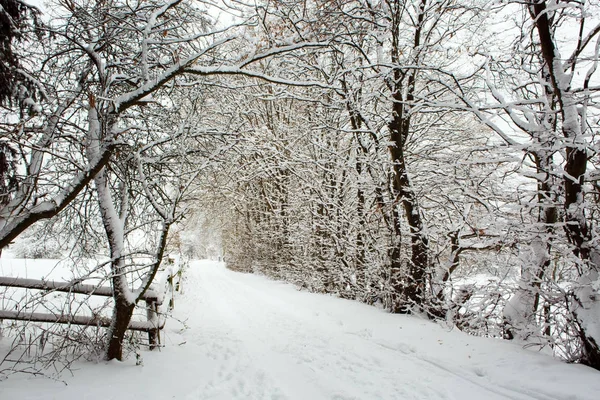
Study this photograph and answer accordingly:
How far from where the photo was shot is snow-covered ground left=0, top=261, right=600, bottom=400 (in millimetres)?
3219

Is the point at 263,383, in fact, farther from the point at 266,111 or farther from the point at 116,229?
the point at 266,111

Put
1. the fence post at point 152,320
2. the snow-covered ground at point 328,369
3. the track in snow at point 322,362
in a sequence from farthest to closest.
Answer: the fence post at point 152,320 → the track in snow at point 322,362 → the snow-covered ground at point 328,369

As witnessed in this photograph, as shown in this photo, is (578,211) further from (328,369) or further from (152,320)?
(152,320)

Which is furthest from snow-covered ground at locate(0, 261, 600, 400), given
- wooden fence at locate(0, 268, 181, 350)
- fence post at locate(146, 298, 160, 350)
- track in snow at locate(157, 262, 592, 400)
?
wooden fence at locate(0, 268, 181, 350)

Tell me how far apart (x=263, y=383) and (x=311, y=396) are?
25.2 inches

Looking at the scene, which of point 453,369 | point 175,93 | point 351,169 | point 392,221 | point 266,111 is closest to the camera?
point 453,369

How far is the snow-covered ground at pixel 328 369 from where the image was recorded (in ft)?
10.6

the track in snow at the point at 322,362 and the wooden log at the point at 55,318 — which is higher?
the wooden log at the point at 55,318

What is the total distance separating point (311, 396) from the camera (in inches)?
130

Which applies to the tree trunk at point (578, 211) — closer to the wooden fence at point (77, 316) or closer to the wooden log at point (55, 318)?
the wooden fence at point (77, 316)

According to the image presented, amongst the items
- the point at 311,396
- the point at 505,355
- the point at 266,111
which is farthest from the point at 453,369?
the point at 266,111

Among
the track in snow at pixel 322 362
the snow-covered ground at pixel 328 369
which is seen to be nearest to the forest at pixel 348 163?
the snow-covered ground at pixel 328 369

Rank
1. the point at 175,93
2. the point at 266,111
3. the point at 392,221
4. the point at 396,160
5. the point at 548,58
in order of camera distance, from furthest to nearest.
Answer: the point at 266,111 → the point at 392,221 → the point at 396,160 → the point at 175,93 → the point at 548,58

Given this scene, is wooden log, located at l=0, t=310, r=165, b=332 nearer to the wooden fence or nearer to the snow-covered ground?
the wooden fence
